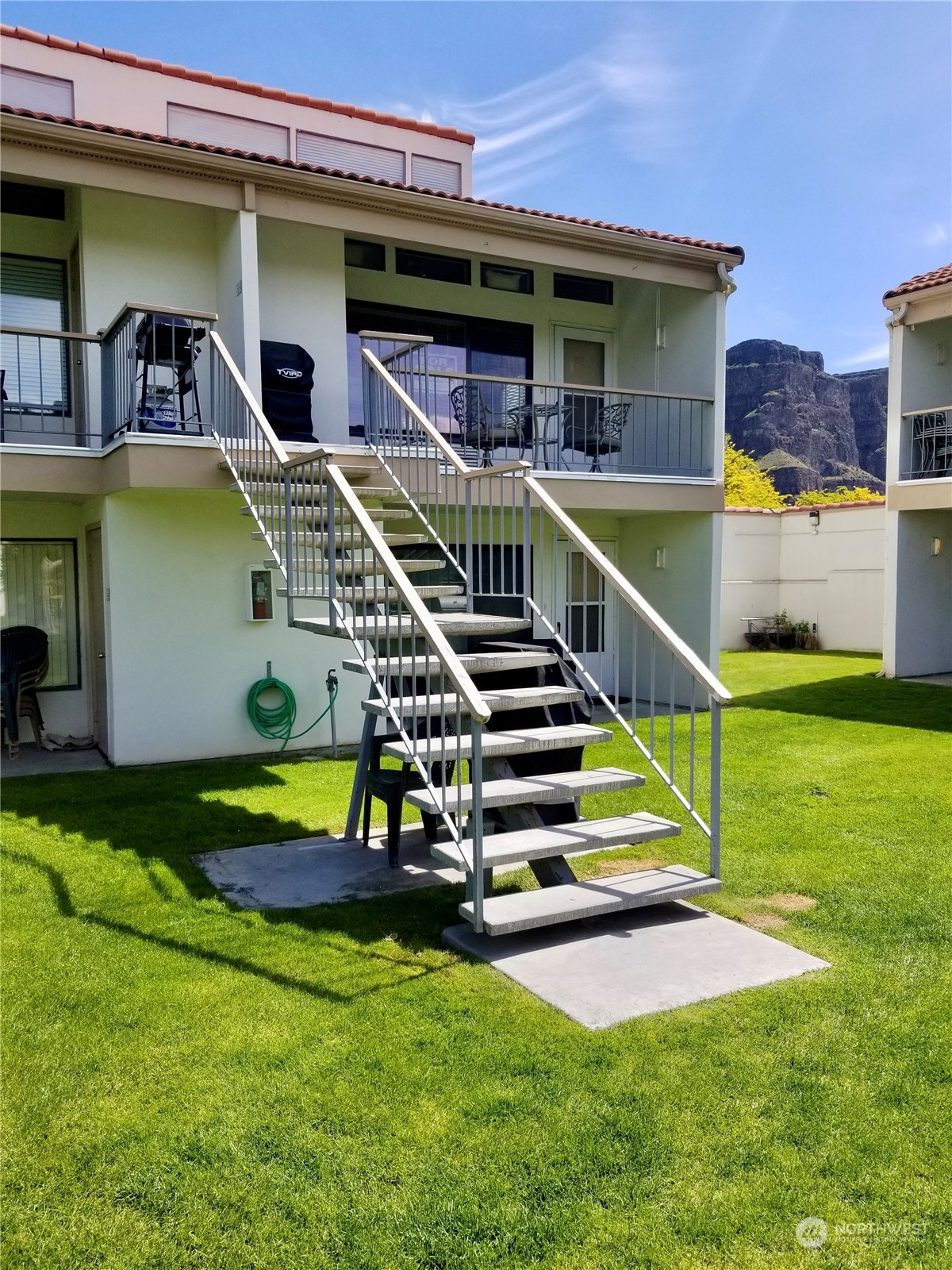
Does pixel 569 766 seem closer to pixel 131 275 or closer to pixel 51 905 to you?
pixel 51 905

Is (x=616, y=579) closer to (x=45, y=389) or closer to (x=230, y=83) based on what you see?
(x=45, y=389)

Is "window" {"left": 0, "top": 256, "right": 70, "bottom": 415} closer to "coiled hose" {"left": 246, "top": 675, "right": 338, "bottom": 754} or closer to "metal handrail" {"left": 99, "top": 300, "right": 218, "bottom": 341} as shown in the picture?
"metal handrail" {"left": 99, "top": 300, "right": 218, "bottom": 341}

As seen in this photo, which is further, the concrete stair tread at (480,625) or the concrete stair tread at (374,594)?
the concrete stair tread at (480,625)

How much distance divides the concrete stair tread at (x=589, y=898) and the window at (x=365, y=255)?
7.93 m

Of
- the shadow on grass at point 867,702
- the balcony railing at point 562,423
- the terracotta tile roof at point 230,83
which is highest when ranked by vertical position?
the terracotta tile roof at point 230,83

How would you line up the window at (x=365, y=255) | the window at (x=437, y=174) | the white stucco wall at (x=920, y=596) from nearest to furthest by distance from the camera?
the window at (x=365, y=255), the white stucco wall at (x=920, y=596), the window at (x=437, y=174)

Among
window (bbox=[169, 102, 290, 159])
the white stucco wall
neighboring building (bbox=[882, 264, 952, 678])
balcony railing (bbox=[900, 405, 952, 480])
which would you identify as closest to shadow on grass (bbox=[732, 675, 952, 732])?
the white stucco wall

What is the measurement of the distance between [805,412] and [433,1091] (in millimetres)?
70945

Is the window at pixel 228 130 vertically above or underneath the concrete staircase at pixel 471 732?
above

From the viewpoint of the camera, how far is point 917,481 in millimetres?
13000

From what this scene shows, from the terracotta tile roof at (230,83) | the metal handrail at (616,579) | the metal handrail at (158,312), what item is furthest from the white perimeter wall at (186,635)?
the terracotta tile roof at (230,83)

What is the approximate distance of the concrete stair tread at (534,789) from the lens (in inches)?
176

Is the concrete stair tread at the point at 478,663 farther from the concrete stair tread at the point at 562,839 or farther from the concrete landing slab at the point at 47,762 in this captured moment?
the concrete landing slab at the point at 47,762

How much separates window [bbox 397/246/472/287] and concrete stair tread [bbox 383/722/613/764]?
728cm
